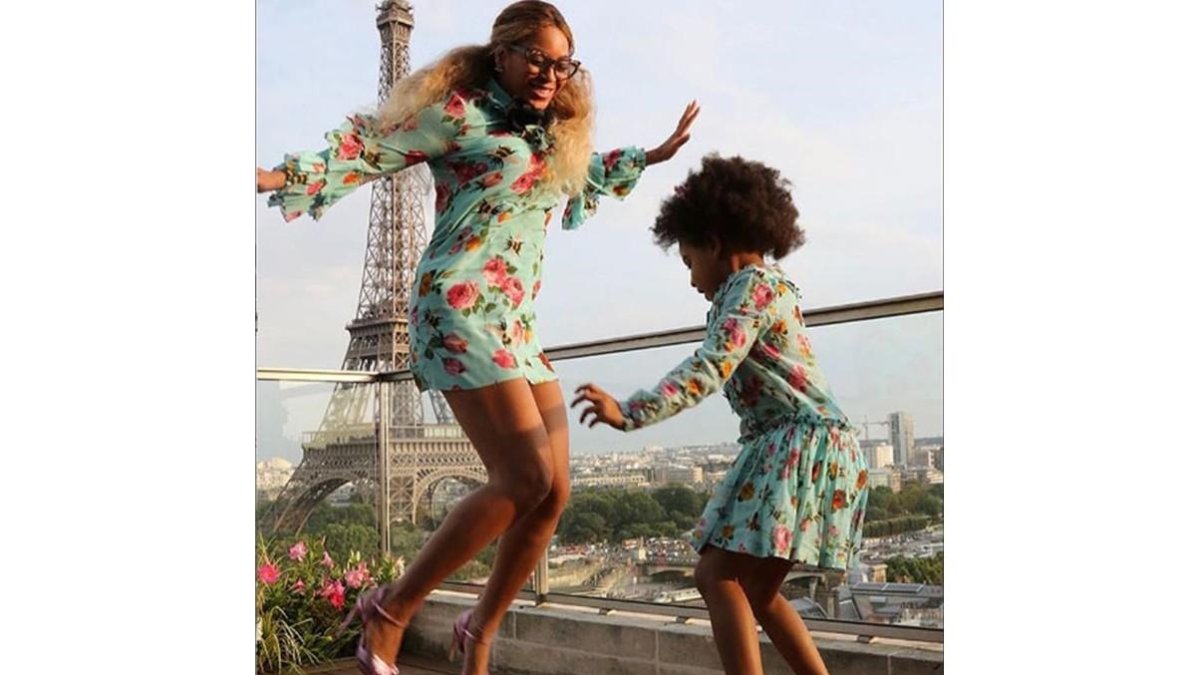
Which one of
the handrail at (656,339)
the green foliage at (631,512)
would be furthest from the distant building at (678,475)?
the handrail at (656,339)

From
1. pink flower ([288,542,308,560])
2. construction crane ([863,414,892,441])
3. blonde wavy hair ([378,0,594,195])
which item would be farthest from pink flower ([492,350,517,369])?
pink flower ([288,542,308,560])

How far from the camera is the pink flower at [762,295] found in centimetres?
156

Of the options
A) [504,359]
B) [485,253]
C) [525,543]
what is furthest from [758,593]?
[485,253]

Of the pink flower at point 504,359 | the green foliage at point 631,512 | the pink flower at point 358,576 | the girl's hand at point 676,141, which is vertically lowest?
the pink flower at point 358,576

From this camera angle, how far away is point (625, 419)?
1406mm

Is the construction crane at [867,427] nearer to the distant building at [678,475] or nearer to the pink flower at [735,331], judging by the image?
the distant building at [678,475]

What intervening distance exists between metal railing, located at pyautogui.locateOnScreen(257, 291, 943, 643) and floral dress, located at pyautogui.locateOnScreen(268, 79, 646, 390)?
0.32m

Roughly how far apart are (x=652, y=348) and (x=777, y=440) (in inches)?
16.5

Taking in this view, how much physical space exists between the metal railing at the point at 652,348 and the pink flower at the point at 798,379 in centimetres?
24

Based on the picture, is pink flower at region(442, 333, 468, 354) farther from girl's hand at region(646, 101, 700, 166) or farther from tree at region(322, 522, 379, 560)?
tree at region(322, 522, 379, 560)

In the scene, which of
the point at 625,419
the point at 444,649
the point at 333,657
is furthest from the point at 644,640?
the point at 625,419
